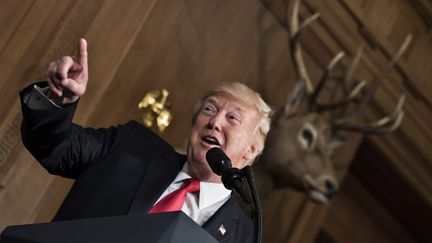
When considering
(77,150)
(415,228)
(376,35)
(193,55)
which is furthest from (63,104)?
(415,228)

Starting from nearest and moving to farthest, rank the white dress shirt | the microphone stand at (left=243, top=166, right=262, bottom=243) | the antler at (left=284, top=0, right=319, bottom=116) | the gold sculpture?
the microphone stand at (left=243, top=166, right=262, bottom=243) < the white dress shirt < the gold sculpture < the antler at (left=284, top=0, right=319, bottom=116)

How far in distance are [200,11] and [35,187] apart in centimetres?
152

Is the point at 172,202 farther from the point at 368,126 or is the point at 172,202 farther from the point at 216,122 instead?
the point at 368,126

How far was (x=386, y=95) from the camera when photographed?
18.1ft

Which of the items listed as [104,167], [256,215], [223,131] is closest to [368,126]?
[223,131]

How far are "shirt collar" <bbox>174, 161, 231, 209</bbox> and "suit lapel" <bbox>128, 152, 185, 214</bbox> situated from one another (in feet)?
0.08

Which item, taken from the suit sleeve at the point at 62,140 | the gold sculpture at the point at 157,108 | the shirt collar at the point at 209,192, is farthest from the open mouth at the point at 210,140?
the gold sculpture at the point at 157,108

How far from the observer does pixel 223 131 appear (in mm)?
2139

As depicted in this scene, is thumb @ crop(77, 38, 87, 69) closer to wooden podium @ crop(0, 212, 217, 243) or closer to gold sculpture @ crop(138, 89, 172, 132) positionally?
wooden podium @ crop(0, 212, 217, 243)

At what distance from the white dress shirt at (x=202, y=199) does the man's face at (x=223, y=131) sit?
5 centimetres

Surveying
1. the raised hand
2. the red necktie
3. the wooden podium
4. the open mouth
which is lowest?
the red necktie

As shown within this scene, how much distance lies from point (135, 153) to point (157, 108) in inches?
73.2

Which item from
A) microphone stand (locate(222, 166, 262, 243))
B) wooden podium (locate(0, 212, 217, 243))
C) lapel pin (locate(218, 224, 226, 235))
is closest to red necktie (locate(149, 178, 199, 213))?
lapel pin (locate(218, 224, 226, 235))

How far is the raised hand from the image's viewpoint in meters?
1.75
